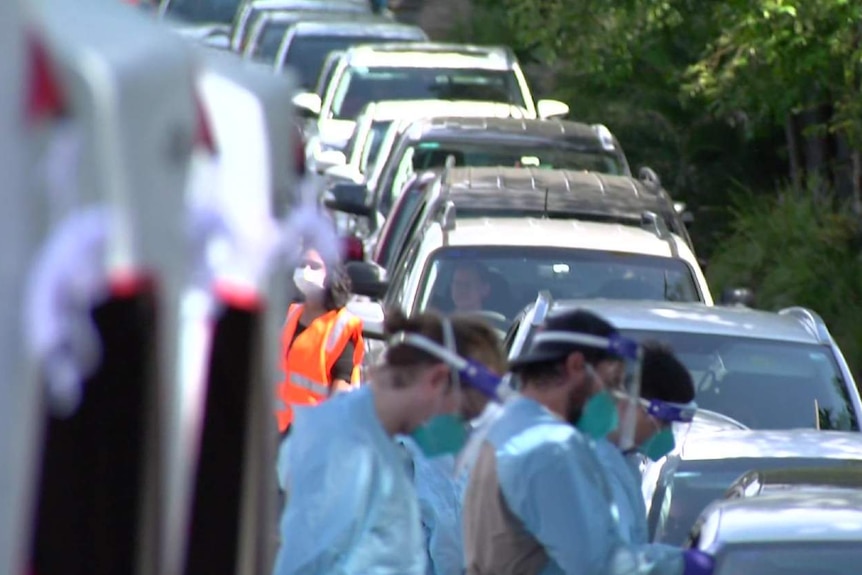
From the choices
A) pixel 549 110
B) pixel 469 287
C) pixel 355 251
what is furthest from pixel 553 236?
pixel 549 110

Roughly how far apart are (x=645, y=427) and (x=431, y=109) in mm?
12733

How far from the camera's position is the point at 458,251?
9.28m

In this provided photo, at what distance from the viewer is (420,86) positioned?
768 inches

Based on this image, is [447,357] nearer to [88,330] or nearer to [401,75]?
[88,330]

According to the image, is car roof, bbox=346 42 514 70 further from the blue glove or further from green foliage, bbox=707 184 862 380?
the blue glove

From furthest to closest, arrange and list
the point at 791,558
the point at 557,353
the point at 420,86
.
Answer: the point at 420,86, the point at 791,558, the point at 557,353

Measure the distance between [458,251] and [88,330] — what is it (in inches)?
309

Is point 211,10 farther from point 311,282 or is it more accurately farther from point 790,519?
point 790,519

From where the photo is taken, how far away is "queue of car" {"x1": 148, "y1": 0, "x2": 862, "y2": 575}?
19.5 ft

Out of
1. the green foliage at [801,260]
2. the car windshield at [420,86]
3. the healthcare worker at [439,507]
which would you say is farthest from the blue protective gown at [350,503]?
the car windshield at [420,86]

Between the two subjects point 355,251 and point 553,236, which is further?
point 355,251

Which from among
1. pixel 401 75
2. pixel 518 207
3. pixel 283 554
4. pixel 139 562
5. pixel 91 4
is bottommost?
pixel 401 75

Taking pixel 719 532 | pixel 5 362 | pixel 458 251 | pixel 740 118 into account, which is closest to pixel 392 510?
pixel 719 532

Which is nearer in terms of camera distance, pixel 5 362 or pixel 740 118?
pixel 5 362
